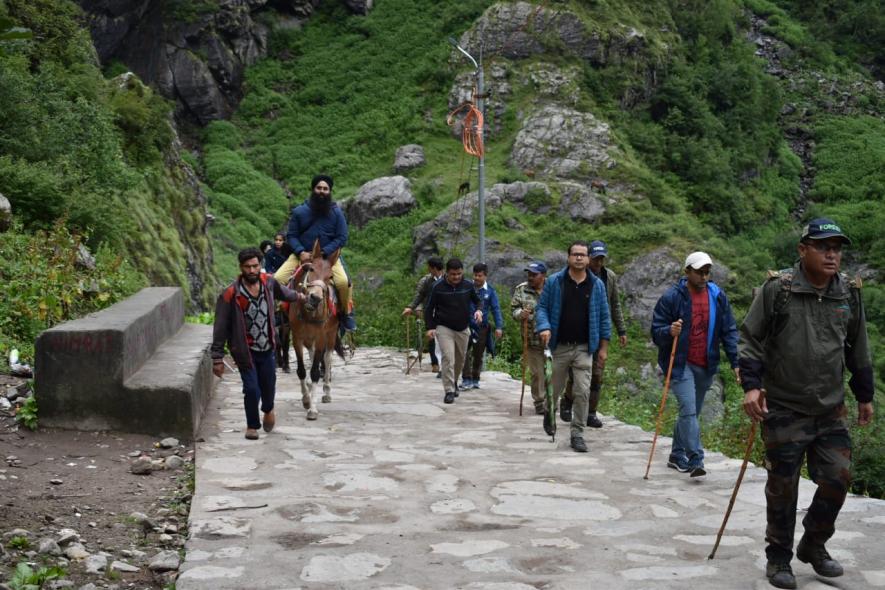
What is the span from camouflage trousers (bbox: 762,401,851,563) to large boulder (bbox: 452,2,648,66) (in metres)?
38.7

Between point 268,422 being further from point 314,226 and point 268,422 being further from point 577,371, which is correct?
point 314,226

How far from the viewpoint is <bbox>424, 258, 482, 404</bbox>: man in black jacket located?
41.0ft

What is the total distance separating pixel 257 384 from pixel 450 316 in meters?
3.87

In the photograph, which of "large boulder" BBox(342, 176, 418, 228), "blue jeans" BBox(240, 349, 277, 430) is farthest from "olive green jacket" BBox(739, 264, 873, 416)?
"large boulder" BBox(342, 176, 418, 228)

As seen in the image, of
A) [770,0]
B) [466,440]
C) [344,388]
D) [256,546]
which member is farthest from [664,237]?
[770,0]

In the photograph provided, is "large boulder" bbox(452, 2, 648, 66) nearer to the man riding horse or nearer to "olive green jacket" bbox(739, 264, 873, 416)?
the man riding horse

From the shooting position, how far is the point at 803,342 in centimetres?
526

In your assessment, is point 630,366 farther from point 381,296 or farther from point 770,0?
point 770,0

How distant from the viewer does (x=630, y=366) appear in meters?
26.7

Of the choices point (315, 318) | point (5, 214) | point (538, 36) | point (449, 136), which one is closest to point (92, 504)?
point (315, 318)

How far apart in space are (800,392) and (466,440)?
4943mm

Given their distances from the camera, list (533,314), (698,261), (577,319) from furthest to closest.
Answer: (533,314), (577,319), (698,261)

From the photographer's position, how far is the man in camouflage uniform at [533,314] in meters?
11.7

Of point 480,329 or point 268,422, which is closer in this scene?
point 268,422
